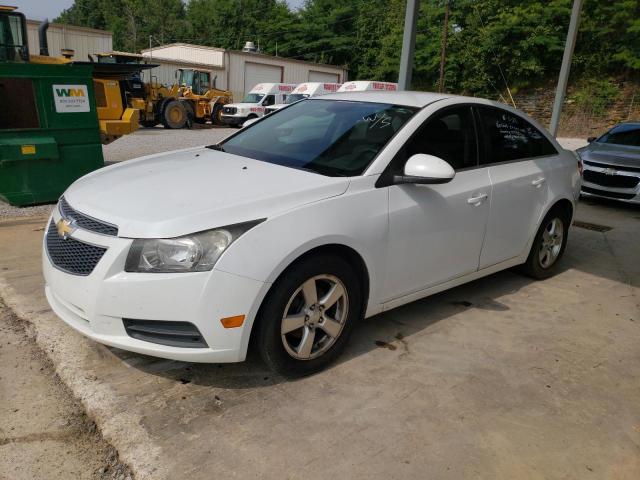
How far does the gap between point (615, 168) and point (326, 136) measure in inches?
264

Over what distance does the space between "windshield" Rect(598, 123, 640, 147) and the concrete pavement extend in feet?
20.3

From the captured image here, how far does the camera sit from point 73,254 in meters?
2.74

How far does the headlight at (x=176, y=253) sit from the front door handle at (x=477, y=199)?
186 cm

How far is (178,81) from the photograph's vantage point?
26.5 m

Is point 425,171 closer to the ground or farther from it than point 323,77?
farther from it

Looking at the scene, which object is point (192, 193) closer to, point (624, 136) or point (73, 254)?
point (73, 254)

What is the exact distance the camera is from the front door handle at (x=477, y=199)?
365 centimetres

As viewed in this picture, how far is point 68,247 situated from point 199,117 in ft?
75.3

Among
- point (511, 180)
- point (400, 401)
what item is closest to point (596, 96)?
point (511, 180)

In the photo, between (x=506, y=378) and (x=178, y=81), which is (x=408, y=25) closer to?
(x=506, y=378)

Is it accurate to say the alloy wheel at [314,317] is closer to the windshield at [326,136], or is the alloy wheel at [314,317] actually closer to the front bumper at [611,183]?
the windshield at [326,136]

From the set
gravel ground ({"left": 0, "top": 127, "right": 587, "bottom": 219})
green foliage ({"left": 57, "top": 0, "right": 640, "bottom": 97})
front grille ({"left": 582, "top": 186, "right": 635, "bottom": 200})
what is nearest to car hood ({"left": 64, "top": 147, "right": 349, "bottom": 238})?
gravel ground ({"left": 0, "top": 127, "right": 587, "bottom": 219})

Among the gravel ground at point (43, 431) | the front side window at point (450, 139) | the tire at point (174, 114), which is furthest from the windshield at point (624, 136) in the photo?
the tire at point (174, 114)

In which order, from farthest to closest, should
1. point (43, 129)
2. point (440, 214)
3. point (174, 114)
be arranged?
point (174, 114) → point (43, 129) → point (440, 214)
